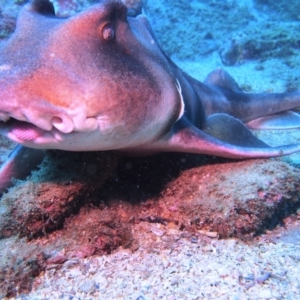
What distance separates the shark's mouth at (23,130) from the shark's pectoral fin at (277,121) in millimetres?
5149

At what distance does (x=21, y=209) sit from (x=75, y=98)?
1.56 m

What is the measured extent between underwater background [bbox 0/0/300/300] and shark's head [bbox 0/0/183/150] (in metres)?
0.96

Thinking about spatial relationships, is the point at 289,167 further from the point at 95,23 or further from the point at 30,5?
the point at 30,5

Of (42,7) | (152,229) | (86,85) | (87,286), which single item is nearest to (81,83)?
(86,85)

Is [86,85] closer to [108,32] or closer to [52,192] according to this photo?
[108,32]

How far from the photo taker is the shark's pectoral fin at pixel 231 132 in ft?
13.3

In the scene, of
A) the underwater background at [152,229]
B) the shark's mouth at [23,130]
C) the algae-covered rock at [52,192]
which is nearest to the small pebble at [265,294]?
the underwater background at [152,229]

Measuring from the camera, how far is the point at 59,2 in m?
8.85

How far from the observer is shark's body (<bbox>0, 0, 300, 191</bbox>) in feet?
6.51

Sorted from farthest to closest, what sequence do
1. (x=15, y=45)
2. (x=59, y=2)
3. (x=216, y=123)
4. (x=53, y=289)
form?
1. (x=59, y=2)
2. (x=216, y=123)
3. (x=53, y=289)
4. (x=15, y=45)

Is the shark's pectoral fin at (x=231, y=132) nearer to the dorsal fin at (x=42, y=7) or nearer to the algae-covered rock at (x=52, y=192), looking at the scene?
the algae-covered rock at (x=52, y=192)

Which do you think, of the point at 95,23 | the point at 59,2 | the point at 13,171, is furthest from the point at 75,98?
the point at 59,2

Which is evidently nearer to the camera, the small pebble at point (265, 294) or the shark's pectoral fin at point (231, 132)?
the small pebble at point (265, 294)

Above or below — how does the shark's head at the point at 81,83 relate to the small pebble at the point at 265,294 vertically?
above
